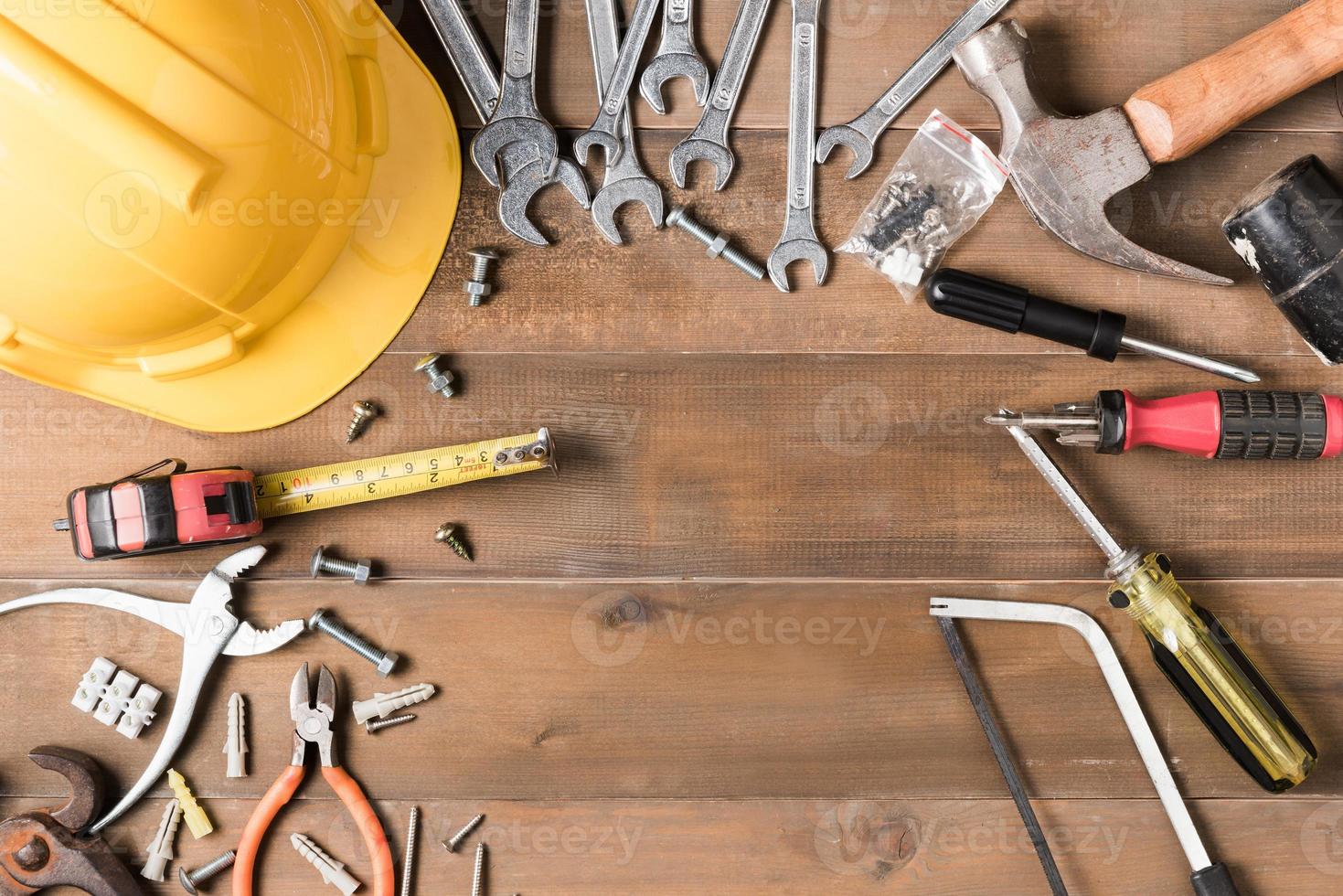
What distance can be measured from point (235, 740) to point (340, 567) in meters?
0.28

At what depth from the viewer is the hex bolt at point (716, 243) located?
1.19 metres

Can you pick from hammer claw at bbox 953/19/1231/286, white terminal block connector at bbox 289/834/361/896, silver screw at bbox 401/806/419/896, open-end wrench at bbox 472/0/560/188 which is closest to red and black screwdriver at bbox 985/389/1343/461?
hammer claw at bbox 953/19/1231/286

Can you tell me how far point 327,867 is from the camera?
3.92 ft

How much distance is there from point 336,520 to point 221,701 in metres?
0.30

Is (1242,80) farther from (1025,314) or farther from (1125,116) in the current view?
(1025,314)

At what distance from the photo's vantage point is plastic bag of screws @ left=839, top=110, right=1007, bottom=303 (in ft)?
3.93

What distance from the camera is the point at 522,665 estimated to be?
4.00 feet

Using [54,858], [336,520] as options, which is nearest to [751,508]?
[336,520]

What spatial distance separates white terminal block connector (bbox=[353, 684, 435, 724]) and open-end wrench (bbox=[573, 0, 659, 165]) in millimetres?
767

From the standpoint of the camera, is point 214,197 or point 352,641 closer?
point 214,197

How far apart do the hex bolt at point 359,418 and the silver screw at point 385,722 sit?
0.39 metres

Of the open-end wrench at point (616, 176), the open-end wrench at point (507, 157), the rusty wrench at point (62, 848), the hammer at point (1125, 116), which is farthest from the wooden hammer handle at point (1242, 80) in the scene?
the rusty wrench at point (62, 848)

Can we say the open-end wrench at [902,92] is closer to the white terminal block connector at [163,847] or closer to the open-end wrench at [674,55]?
the open-end wrench at [674,55]

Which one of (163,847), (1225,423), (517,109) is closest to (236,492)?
(163,847)
